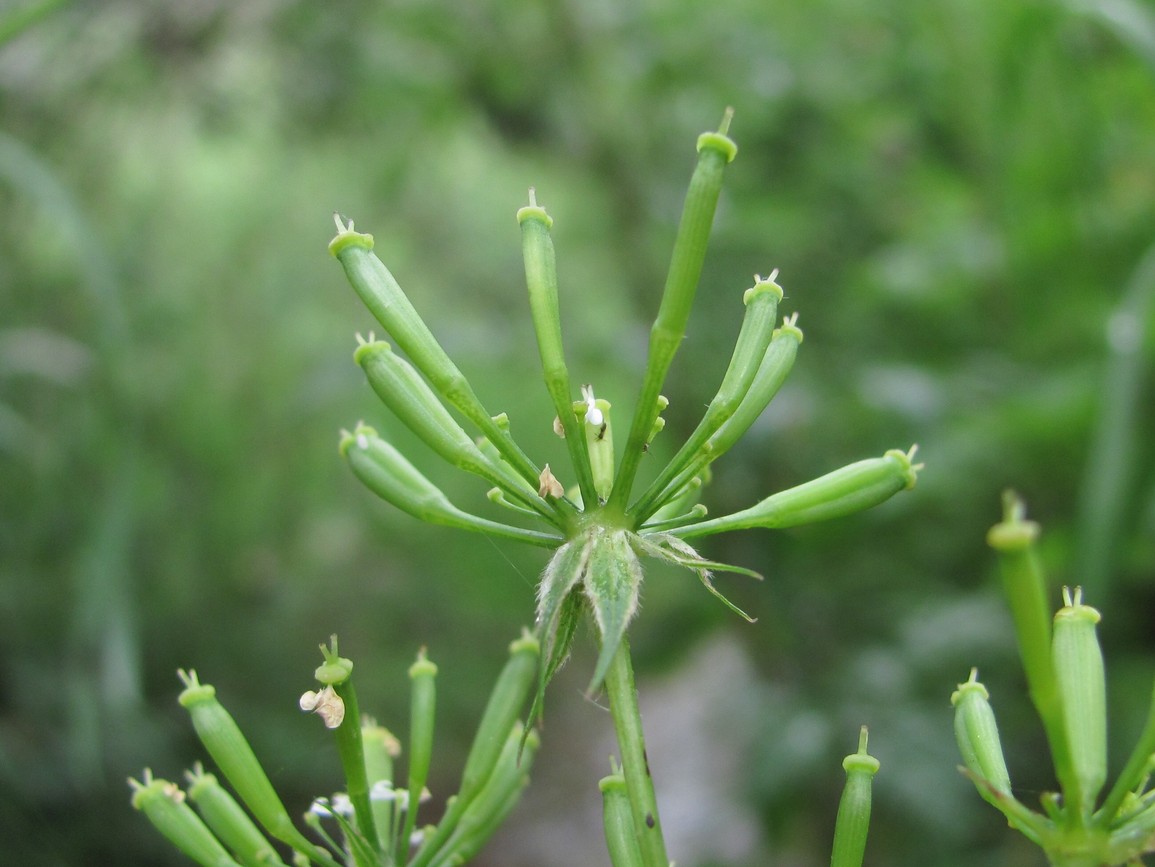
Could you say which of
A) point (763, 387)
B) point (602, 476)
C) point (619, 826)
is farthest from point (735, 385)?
point (619, 826)

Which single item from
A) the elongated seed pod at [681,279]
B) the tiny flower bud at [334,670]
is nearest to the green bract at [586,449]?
the elongated seed pod at [681,279]

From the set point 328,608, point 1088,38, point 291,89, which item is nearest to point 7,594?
point 328,608

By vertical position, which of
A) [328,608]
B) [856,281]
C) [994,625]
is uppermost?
[856,281]

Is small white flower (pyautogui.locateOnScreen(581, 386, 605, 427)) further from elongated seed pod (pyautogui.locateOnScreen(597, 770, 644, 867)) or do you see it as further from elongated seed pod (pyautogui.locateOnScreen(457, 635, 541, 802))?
elongated seed pod (pyautogui.locateOnScreen(597, 770, 644, 867))

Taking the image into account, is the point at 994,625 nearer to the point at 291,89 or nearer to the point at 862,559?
the point at 862,559

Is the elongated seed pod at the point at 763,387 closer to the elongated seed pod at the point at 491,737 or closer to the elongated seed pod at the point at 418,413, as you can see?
the elongated seed pod at the point at 418,413

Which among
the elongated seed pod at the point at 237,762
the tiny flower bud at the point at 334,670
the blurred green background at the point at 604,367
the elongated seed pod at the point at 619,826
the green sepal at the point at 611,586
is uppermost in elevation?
the blurred green background at the point at 604,367

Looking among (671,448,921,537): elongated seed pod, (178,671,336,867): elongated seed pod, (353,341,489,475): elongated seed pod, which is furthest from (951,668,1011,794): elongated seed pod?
(178,671,336,867): elongated seed pod
